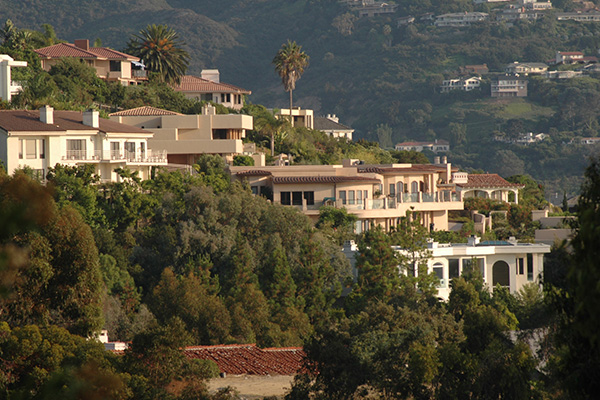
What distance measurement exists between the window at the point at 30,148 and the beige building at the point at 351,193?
14.0m

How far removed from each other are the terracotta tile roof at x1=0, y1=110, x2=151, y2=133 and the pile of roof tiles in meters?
20.1

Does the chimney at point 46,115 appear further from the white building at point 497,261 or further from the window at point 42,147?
the white building at point 497,261

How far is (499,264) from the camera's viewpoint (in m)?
64.0

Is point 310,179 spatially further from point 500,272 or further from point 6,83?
point 6,83

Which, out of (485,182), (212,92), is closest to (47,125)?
(485,182)

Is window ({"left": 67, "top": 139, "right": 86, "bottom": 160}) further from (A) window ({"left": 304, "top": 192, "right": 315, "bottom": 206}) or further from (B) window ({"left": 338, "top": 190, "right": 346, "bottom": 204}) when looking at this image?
(B) window ({"left": 338, "top": 190, "right": 346, "bottom": 204})

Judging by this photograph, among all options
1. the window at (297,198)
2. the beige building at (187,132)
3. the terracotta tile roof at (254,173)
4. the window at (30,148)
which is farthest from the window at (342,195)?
the window at (30,148)

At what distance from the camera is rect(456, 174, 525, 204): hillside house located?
90312 mm

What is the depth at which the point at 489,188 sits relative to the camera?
9088cm

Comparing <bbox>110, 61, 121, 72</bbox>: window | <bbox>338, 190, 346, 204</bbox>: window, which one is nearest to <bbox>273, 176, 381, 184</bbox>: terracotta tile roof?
<bbox>338, 190, 346, 204</bbox>: window

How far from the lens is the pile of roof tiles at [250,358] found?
42.7m

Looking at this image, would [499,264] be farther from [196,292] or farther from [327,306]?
[196,292]

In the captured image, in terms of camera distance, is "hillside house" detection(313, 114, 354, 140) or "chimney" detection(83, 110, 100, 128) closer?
"chimney" detection(83, 110, 100, 128)

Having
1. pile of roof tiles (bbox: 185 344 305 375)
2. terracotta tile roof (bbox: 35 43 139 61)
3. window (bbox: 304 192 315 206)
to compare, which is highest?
terracotta tile roof (bbox: 35 43 139 61)
